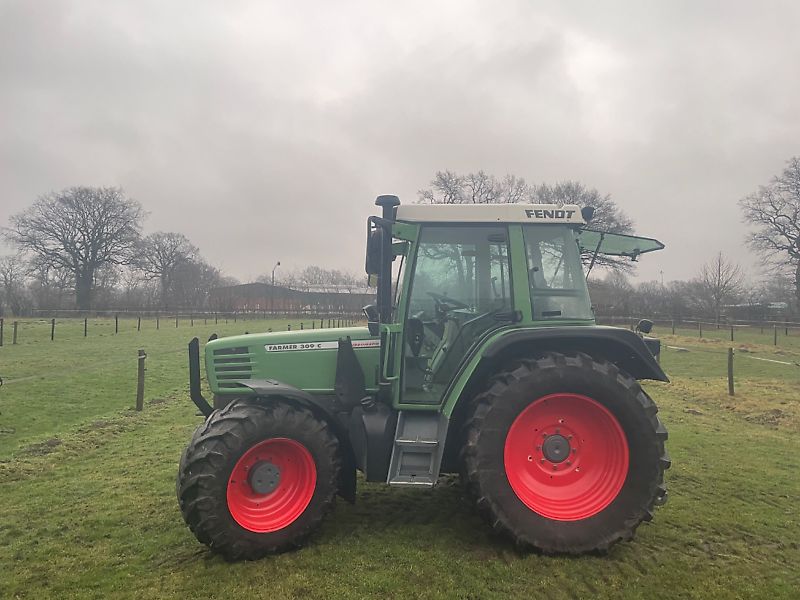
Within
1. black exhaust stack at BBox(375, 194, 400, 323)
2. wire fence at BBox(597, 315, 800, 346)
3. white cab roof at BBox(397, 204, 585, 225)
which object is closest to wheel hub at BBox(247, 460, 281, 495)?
black exhaust stack at BBox(375, 194, 400, 323)

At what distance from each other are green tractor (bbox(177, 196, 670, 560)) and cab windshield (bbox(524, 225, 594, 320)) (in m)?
0.01

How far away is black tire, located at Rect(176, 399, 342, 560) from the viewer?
3.48m

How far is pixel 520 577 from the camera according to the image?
3.38 metres

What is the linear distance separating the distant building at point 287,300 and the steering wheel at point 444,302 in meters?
32.1

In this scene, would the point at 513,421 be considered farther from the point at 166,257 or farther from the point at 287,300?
the point at 166,257

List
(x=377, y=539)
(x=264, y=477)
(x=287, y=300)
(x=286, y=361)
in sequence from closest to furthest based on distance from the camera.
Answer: (x=264, y=477) → (x=377, y=539) → (x=286, y=361) → (x=287, y=300)

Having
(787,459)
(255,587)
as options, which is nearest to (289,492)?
(255,587)

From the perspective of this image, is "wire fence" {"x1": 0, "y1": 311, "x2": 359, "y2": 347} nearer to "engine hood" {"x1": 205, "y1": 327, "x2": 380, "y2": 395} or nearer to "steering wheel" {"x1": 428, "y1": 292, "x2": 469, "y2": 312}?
"engine hood" {"x1": 205, "y1": 327, "x2": 380, "y2": 395}

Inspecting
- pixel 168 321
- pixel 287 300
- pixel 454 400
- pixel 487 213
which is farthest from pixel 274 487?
pixel 287 300

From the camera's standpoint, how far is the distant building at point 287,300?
44156 mm

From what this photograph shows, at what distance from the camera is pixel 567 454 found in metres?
3.99

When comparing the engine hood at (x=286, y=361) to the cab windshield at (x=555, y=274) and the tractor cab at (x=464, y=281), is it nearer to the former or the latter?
the tractor cab at (x=464, y=281)

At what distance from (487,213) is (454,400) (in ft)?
4.92

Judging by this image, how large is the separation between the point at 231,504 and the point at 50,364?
1399 centimetres
